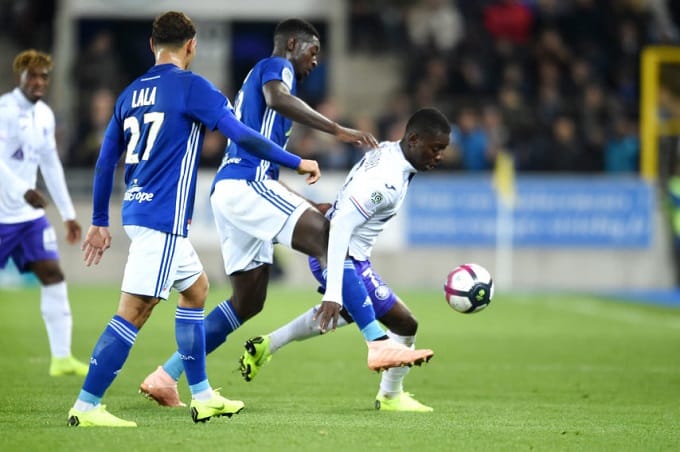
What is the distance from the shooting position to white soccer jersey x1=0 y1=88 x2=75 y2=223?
34.5 feet

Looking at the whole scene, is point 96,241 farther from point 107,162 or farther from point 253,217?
point 253,217

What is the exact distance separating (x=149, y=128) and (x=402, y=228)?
48.3 feet

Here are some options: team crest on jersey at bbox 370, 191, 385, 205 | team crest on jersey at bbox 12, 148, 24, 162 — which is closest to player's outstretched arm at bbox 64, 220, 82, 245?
team crest on jersey at bbox 12, 148, 24, 162

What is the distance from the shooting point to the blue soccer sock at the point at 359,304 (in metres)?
8.05

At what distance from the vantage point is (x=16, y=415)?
25.3 feet

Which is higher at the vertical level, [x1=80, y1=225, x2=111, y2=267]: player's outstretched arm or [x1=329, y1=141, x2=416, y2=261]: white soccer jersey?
[x1=329, y1=141, x2=416, y2=261]: white soccer jersey

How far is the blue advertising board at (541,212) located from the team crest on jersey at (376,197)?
537 inches

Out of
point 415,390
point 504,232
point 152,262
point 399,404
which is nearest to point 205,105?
point 152,262

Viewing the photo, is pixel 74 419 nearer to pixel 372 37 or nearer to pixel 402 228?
pixel 402 228

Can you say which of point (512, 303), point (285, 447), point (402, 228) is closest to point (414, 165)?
point (285, 447)

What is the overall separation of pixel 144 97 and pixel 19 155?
3.60m

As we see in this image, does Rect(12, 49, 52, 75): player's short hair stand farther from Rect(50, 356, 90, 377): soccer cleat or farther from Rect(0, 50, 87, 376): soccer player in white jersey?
Rect(50, 356, 90, 377): soccer cleat

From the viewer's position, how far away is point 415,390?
Answer: 9703 mm

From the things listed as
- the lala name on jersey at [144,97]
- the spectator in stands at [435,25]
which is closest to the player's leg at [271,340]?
the lala name on jersey at [144,97]
